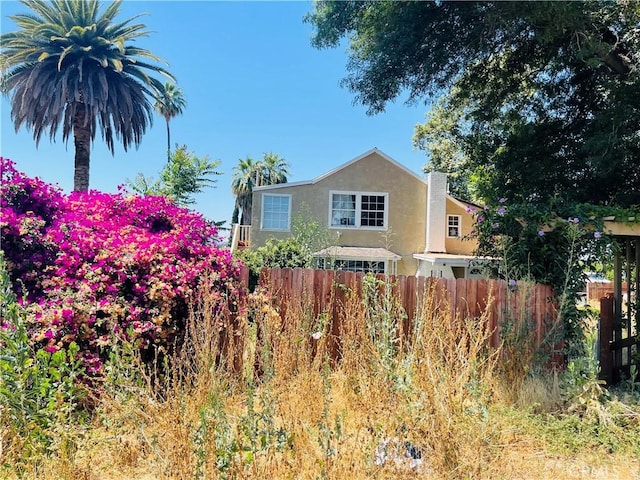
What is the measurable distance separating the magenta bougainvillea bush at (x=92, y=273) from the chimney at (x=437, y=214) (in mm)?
11291

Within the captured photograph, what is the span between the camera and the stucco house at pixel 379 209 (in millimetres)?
14406

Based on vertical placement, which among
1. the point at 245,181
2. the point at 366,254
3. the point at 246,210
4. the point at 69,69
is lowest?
the point at 366,254

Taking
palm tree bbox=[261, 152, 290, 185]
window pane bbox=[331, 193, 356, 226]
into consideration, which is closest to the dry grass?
window pane bbox=[331, 193, 356, 226]

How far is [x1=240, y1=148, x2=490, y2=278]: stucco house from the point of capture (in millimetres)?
14406

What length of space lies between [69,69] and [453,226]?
1515cm

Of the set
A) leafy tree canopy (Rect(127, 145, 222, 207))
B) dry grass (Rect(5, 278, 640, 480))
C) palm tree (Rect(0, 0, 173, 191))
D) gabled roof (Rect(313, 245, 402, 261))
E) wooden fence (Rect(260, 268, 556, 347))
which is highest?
palm tree (Rect(0, 0, 173, 191))

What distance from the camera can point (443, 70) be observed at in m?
7.76

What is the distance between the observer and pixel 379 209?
14.9 meters

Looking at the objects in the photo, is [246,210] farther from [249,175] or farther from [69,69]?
→ [69,69]

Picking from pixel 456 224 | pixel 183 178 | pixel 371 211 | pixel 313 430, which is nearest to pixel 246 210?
pixel 183 178

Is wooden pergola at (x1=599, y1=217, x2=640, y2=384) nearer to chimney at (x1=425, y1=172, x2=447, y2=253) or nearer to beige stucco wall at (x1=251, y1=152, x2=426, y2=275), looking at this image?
chimney at (x1=425, y1=172, x2=447, y2=253)

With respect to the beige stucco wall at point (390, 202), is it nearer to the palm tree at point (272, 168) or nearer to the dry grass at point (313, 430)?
the dry grass at point (313, 430)

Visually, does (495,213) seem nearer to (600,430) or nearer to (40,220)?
(600,430)

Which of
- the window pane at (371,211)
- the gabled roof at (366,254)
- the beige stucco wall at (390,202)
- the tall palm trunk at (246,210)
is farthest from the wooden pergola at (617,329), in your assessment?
the tall palm trunk at (246,210)
